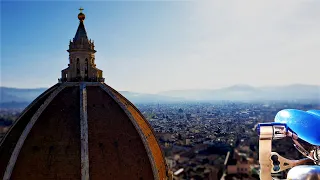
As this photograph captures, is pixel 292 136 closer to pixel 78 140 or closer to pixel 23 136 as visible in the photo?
pixel 78 140

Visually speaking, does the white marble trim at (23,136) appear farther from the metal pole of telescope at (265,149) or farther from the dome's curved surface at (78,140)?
the metal pole of telescope at (265,149)

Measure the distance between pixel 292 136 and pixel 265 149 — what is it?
13.3 inches

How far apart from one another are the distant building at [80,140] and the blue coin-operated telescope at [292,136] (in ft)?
24.3

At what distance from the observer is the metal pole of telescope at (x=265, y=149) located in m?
4.09

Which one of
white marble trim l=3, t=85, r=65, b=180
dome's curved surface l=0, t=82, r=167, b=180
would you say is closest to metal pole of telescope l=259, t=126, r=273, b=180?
dome's curved surface l=0, t=82, r=167, b=180

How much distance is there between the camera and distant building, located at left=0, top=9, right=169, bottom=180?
1061cm

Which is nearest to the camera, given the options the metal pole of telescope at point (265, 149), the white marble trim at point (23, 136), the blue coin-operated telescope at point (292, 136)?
the blue coin-operated telescope at point (292, 136)

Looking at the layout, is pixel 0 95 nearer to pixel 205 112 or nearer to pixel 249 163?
pixel 249 163

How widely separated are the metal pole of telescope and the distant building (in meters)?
7.38

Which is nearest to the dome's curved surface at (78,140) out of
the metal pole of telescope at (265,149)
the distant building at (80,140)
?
the distant building at (80,140)

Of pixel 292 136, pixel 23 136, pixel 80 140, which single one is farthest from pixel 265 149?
pixel 23 136

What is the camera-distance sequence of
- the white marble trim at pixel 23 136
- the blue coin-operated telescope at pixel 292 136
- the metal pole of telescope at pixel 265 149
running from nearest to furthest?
the blue coin-operated telescope at pixel 292 136 → the metal pole of telescope at pixel 265 149 → the white marble trim at pixel 23 136

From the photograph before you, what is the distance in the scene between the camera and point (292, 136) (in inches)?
162

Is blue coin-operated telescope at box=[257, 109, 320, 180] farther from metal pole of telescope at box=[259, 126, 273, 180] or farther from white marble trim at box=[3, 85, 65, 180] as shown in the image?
white marble trim at box=[3, 85, 65, 180]
